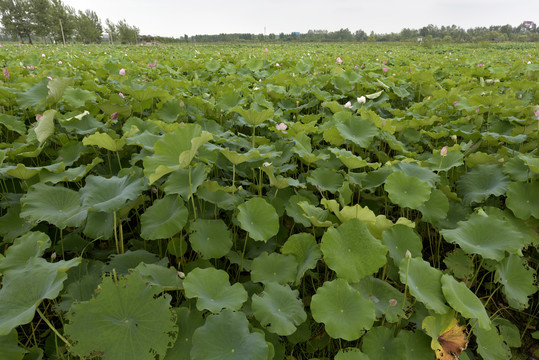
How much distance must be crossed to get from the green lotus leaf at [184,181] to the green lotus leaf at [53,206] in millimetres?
311

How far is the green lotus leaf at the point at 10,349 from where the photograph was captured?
84cm

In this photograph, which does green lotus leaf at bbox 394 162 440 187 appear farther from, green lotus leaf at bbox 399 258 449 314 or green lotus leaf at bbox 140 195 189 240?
green lotus leaf at bbox 140 195 189 240

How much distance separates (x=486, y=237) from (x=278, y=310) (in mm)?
848

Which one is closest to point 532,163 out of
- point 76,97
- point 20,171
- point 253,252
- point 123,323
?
point 253,252

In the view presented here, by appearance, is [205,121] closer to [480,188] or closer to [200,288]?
[200,288]

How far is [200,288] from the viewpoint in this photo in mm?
983

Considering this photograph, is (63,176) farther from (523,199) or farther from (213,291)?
(523,199)

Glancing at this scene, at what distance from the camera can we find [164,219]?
1.23 metres

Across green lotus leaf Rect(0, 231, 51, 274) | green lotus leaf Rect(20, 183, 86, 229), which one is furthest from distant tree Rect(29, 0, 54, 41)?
green lotus leaf Rect(0, 231, 51, 274)

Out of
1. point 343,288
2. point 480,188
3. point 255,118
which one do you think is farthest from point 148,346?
point 480,188

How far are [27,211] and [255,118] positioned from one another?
1068 millimetres

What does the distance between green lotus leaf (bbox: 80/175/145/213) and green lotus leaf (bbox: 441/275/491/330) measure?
1074 mm

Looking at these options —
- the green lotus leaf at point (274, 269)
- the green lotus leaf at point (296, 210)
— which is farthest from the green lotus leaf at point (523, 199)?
the green lotus leaf at point (274, 269)

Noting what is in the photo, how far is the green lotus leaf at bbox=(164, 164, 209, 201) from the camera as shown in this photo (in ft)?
4.03
